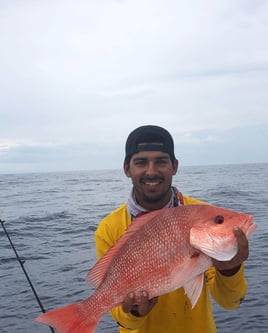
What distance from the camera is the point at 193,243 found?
272 centimetres

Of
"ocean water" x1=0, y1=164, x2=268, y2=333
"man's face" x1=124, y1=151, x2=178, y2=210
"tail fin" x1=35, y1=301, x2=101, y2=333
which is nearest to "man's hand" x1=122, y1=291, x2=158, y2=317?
"tail fin" x1=35, y1=301, x2=101, y2=333

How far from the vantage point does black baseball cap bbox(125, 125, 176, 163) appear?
3461 mm

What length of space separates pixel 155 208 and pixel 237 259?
3.01 feet

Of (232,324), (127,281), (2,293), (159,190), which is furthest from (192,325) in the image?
(2,293)

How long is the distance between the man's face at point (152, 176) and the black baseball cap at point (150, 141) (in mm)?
48

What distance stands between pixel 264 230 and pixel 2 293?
8984 millimetres

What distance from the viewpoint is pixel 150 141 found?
3492mm

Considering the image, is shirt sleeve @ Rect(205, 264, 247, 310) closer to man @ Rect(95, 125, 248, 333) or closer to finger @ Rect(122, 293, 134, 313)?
man @ Rect(95, 125, 248, 333)

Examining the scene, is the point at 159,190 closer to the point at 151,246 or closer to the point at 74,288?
the point at 151,246

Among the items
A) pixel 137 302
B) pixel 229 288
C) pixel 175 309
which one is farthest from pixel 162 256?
pixel 175 309

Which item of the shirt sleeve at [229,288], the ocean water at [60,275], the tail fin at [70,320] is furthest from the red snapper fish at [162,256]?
the ocean water at [60,275]

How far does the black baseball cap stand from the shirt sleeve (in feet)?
3.54

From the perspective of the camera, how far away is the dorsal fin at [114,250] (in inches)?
117

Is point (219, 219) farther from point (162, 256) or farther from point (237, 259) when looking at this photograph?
point (162, 256)
